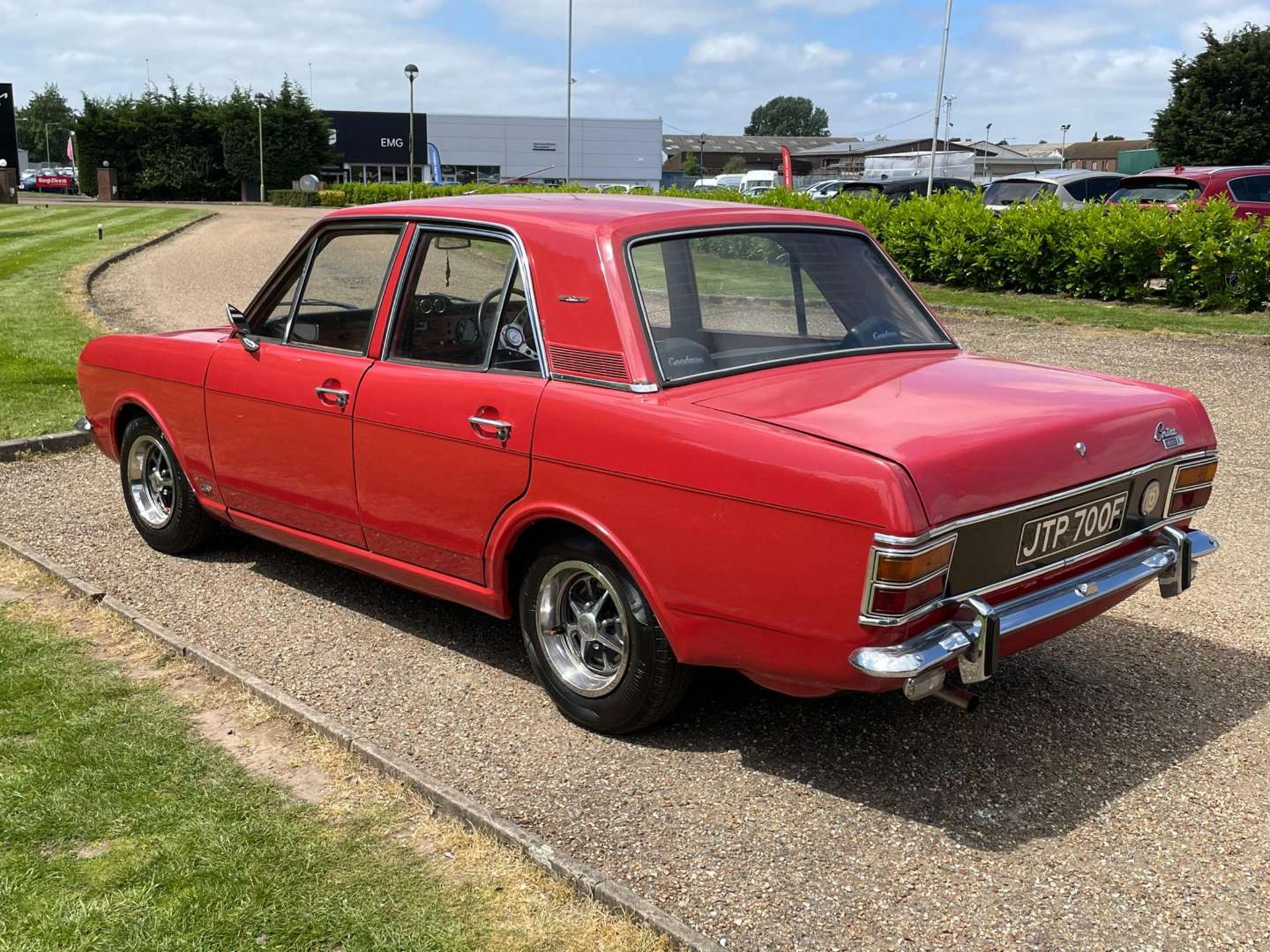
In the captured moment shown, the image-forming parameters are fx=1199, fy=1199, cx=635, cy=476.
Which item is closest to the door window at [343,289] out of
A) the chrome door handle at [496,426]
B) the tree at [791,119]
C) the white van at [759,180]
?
the chrome door handle at [496,426]

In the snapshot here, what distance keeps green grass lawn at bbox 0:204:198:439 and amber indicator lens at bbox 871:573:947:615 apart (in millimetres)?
7223

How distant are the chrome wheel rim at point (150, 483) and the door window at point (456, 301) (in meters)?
2.07

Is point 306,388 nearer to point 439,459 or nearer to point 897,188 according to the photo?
point 439,459

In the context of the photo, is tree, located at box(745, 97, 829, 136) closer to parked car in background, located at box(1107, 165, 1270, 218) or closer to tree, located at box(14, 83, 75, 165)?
tree, located at box(14, 83, 75, 165)

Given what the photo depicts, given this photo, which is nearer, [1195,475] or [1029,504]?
[1029,504]

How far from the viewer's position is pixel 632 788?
3.74 meters

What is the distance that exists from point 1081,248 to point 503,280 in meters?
13.2

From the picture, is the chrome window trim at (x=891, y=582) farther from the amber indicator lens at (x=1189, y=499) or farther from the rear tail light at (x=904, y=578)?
Answer: the amber indicator lens at (x=1189, y=499)

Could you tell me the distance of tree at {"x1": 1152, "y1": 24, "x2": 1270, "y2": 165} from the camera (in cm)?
4747

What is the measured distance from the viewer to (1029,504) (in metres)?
3.46

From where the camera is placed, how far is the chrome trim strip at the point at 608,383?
3.76 metres

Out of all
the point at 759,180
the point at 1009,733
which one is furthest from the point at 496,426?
the point at 759,180

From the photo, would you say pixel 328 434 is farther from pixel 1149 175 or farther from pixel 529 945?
pixel 1149 175

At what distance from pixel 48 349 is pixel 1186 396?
1114cm
